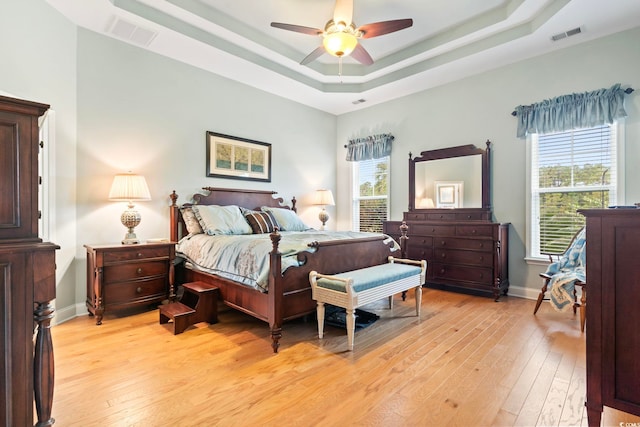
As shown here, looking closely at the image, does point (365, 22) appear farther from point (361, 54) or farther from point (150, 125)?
point (150, 125)

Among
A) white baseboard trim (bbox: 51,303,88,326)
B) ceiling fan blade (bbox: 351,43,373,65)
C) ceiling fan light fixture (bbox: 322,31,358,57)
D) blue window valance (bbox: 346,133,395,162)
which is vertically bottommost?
white baseboard trim (bbox: 51,303,88,326)

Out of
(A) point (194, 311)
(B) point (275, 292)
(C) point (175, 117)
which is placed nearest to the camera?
(B) point (275, 292)

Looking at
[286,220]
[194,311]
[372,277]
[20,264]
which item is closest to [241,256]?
[194,311]

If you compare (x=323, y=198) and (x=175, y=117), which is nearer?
(x=175, y=117)

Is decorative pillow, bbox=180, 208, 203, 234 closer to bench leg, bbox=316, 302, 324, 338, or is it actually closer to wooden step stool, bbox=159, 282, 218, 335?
wooden step stool, bbox=159, 282, 218, 335

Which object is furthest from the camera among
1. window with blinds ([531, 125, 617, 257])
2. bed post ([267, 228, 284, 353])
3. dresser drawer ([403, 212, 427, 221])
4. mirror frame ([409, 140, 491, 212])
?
dresser drawer ([403, 212, 427, 221])

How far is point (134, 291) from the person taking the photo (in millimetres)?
3225

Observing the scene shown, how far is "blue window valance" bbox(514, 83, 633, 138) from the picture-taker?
3305 mm

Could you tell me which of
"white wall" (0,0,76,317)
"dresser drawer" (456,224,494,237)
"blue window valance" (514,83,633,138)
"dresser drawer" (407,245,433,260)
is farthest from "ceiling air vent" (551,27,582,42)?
"white wall" (0,0,76,317)

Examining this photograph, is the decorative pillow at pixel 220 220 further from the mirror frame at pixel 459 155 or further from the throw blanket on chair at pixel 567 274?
the throw blanket on chair at pixel 567 274

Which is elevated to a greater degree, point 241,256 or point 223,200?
point 223,200

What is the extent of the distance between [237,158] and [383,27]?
8.63ft

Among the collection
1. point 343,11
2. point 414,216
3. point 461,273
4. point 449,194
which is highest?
point 343,11

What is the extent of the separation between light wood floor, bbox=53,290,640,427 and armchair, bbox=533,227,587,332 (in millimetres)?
229
